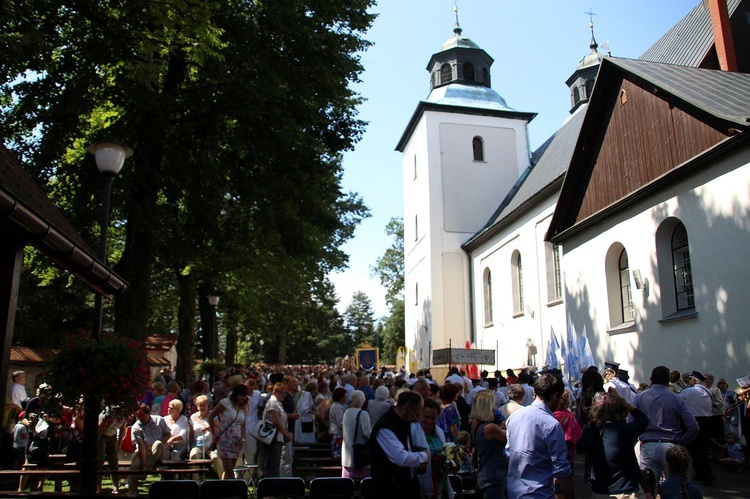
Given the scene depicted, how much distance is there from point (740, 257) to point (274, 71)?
1115cm

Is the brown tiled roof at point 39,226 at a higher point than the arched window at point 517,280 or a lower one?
lower

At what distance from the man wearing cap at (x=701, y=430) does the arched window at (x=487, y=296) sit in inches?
854

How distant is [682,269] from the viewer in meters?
14.3

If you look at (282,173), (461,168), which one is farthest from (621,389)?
(461,168)

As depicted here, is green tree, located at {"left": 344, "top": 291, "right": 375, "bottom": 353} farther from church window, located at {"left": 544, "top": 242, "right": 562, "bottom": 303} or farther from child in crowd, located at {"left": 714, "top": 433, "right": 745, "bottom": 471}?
child in crowd, located at {"left": 714, "top": 433, "right": 745, "bottom": 471}

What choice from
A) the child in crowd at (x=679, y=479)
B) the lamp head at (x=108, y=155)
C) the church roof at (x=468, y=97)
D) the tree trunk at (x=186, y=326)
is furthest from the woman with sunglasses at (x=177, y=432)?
the church roof at (x=468, y=97)

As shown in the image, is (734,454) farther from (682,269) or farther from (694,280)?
(682,269)

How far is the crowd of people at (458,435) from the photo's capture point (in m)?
4.98

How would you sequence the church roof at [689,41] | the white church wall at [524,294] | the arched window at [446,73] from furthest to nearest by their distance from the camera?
1. the arched window at [446,73]
2. the white church wall at [524,294]
3. the church roof at [689,41]

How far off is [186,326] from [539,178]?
17694 millimetres

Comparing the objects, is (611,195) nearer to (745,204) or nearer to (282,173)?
(745,204)

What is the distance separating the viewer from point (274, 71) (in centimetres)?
1577

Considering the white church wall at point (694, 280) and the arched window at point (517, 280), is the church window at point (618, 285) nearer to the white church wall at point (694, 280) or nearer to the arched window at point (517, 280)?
the white church wall at point (694, 280)

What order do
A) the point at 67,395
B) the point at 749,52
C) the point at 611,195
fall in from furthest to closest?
the point at 749,52 < the point at 611,195 < the point at 67,395
